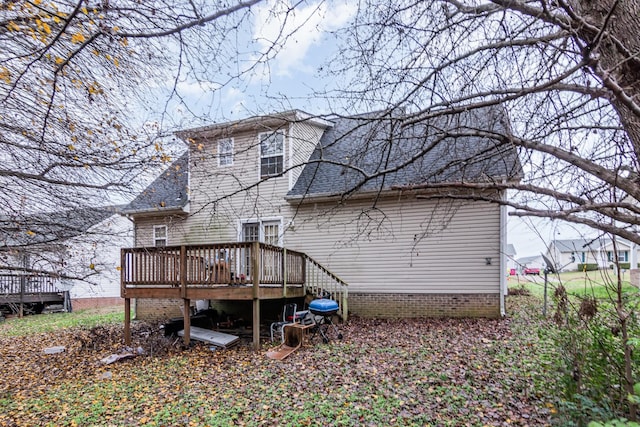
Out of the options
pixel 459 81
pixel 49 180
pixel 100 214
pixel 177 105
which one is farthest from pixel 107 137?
pixel 459 81

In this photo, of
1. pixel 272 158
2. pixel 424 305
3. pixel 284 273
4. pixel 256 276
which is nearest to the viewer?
pixel 256 276

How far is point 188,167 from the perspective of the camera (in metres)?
8.05

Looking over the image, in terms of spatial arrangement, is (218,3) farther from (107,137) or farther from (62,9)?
(107,137)

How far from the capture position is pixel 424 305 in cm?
1030

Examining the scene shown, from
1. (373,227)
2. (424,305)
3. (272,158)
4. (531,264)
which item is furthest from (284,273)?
(531,264)

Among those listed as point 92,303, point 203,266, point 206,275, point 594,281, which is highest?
point 594,281

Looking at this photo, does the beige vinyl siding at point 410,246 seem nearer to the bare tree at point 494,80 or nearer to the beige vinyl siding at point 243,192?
the beige vinyl siding at point 243,192

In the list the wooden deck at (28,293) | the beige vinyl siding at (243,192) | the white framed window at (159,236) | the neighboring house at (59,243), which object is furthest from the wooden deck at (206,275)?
the wooden deck at (28,293)

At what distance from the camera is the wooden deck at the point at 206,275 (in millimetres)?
8305

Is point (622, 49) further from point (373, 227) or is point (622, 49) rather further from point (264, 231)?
point (264, 231)

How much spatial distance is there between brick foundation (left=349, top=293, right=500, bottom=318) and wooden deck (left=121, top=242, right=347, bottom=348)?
2212 millimetres

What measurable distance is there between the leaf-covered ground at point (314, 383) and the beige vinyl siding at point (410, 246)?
1461 mm

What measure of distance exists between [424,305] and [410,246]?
1683 millimetres

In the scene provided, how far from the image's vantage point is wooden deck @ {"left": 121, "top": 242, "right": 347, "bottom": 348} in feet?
27.2
